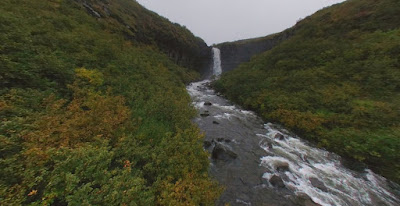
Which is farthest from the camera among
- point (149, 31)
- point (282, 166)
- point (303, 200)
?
point (149, 31)

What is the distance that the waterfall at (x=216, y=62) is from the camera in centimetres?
4663

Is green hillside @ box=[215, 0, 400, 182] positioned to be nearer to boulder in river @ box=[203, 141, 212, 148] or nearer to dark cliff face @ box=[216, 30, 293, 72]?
boulder in river @ box=[203, 141, 212, 148]

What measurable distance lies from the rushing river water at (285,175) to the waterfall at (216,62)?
36.6m

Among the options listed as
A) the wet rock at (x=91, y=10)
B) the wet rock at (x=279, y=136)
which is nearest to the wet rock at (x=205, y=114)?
the wet rock at (x=279, y=136)

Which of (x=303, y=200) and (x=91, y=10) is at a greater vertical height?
(x=91, y=10)

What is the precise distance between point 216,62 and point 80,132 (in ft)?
154

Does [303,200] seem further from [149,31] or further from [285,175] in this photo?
[149,31]

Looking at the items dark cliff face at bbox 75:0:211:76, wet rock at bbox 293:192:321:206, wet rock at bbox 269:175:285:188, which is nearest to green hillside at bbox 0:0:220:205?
wet rock at bbox 269:175:285:188

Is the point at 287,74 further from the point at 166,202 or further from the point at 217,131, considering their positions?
the point at 166,202

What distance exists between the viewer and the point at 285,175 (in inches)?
293

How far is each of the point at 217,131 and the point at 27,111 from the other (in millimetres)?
9248

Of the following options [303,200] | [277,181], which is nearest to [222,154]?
[277,181]

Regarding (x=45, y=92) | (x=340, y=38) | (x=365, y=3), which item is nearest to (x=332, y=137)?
(x=45, y=92)

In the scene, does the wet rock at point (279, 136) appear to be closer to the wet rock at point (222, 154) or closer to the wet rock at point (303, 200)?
the wet rock at point (222, 154)
